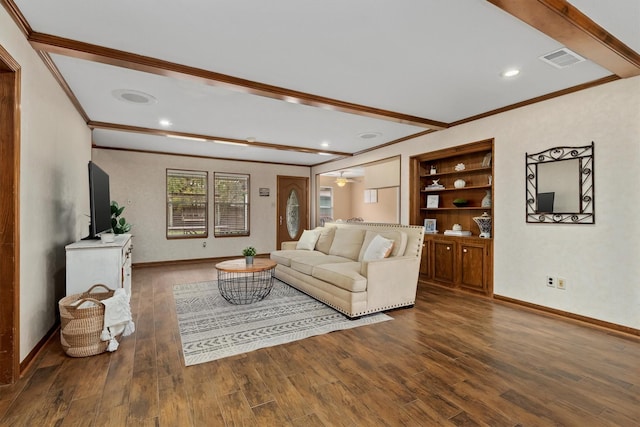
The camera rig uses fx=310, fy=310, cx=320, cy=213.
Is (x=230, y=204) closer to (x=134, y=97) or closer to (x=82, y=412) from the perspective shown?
(x=134, y=97)

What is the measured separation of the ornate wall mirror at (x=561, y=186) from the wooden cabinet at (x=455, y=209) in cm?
61

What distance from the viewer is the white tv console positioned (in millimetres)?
2838

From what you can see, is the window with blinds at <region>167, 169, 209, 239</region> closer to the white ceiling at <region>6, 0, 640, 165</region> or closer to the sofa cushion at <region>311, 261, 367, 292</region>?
the white ceiling at <region>6, 0, 640, 165</region>

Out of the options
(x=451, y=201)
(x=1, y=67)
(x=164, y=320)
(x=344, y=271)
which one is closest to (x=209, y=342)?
(x=164, y=320)

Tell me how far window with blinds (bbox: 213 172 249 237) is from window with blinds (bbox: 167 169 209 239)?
0.83 feet

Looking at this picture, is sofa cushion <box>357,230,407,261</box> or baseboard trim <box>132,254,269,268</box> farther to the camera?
baseboard trim <box>132,254,269,268</box>

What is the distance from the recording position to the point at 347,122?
4637mm

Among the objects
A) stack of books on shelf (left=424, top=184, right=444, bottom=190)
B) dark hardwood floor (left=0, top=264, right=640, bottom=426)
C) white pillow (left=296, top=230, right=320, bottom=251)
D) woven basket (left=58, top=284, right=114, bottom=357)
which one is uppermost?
stack of books on shelf (left=424, top=184, right=444, bottom=190)

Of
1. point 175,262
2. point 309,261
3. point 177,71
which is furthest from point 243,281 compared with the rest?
point 177,71

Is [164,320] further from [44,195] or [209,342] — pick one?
[44,195]

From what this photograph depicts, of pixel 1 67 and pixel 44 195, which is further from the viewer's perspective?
pixel 44 195

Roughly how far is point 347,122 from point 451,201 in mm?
2180

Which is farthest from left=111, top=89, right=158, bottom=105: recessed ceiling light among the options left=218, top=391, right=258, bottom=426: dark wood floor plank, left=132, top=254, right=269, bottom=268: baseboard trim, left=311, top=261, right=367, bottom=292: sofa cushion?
left=132, top=254, right=269, bottom=268: baseboard trim

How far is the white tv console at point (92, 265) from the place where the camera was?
2.84m
